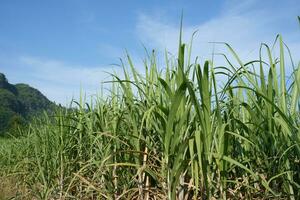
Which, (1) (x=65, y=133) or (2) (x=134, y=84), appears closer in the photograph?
(2) (x=134, y=84)

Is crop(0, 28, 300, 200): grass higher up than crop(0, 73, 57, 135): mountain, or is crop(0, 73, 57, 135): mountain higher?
crop(0, 73, 57, 135): mountain

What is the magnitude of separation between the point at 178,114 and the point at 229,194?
532mm

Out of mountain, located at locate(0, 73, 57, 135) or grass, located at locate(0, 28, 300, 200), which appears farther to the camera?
mountain, located at locate(0, 73, 57, 135)

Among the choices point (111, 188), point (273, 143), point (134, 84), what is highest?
point (134, 84)

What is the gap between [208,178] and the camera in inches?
81.4

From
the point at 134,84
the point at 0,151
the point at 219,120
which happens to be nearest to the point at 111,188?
the point at 134,84

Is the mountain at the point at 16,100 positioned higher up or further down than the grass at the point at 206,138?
higher up

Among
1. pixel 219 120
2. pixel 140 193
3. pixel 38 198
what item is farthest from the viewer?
pixel 38 198

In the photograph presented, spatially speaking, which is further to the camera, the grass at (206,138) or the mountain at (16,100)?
the mountain at (16,100)

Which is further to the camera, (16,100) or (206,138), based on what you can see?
(16,100)

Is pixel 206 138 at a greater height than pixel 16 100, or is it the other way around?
pixel 16 100

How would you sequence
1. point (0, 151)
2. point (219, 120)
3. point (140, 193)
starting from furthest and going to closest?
1. point (0, 151)
2. point (140, 193)
3. point (219, 120)

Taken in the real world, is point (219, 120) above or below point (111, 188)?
above

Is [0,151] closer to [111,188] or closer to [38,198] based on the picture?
[38,198]
